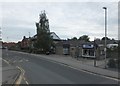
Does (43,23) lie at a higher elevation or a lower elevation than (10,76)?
higher

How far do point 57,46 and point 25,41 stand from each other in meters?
71.7

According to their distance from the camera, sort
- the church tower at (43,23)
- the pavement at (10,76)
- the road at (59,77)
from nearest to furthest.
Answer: the road at (59,77) < the pavement at (10,76) < the church tower at (43,23)

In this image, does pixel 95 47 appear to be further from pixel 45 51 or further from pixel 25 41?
pixel 25 41

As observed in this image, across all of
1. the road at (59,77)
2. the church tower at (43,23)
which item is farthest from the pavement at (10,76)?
the church tower at (43,23)

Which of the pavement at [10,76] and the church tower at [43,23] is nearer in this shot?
the pavement at [10,76]

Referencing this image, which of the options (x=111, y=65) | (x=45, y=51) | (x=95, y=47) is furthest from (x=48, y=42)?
(x=111, y=65)

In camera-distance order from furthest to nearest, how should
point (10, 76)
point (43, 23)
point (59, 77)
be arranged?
point (43, 23), point (10, 76), point (59, 77)

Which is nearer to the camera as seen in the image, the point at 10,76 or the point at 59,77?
the point at 59,77

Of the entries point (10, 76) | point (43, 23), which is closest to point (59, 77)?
point (10, 76)

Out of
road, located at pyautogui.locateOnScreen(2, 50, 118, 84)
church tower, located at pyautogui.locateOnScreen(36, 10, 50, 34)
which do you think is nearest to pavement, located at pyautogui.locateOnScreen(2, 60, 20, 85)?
road, located at pyautogui.locateOnScreen(2, 50, 118, 84)

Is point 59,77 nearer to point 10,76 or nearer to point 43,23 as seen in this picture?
point 10,76

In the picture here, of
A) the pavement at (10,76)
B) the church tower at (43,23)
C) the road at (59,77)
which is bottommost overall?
the pavement at (10,76)

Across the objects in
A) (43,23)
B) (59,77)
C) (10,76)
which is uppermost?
(43,23)

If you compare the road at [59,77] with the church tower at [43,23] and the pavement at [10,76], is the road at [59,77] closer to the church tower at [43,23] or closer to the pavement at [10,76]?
the pavement at [10,76]
